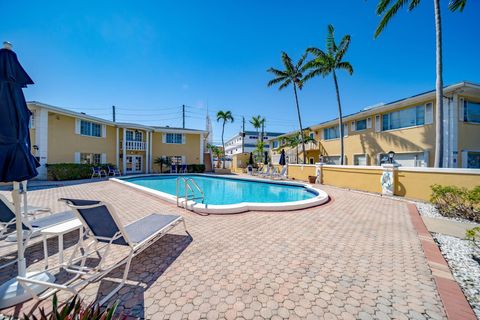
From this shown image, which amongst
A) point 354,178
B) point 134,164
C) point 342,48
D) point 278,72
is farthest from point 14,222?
point 278,72

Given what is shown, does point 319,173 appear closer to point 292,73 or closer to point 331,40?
point 331,40

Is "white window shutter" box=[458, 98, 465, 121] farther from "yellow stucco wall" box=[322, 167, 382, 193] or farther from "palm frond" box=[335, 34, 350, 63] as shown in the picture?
"palm frond" box=[335, 34, 350, 63]

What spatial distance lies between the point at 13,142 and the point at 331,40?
21.2 metres

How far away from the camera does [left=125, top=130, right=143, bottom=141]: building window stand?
23316 millimetres

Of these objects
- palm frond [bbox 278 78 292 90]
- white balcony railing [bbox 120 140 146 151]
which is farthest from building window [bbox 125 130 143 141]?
palm frond [bbox 278 78 292 90]

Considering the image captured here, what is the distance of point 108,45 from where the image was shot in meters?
11.5

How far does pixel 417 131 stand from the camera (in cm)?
1383

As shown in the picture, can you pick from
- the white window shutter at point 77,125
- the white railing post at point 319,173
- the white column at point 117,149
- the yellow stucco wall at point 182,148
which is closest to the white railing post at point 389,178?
the white railing post at point 319,173

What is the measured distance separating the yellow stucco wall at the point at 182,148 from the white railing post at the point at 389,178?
2171 cm

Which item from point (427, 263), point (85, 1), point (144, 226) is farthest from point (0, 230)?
point (85, 1)

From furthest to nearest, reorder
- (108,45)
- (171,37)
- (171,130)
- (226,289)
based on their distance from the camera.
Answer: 1. (171,130)
2. (171,37)
3. (108,45)
4. (226,289)

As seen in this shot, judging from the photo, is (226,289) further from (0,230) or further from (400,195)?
(400,195)

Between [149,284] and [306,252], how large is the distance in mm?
2825

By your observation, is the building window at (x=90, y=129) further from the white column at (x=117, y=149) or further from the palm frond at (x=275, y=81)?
the palm frond at (x=275, y=81)
